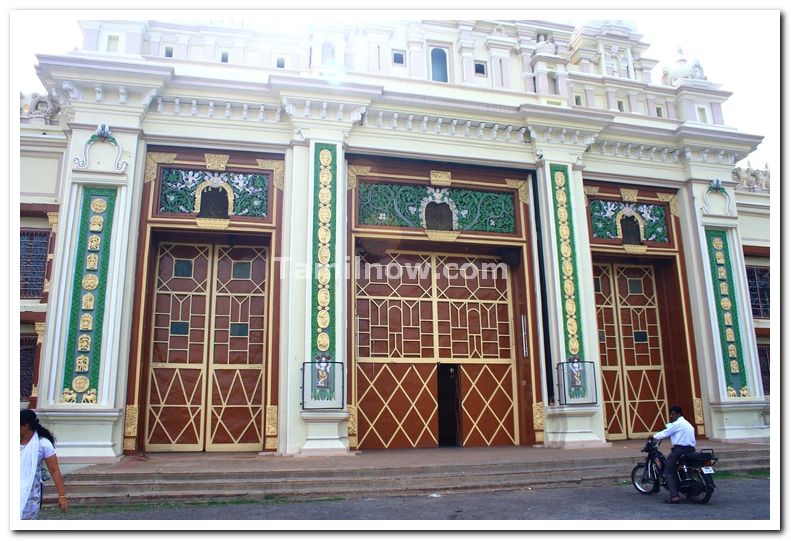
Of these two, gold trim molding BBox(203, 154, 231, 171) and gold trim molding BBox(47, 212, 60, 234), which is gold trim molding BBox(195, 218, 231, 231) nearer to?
gold trim molding BBox(203, 154, 231, 171)

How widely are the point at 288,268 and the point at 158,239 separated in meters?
2.27

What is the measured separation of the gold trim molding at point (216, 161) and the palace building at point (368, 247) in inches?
1.4

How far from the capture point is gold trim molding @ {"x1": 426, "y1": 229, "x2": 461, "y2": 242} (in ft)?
34.9

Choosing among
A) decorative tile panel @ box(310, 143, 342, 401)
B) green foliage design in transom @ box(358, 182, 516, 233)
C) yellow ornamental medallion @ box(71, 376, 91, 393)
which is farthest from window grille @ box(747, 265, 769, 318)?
yellow ornamental medallion @ box(71, 376, 91, 393)

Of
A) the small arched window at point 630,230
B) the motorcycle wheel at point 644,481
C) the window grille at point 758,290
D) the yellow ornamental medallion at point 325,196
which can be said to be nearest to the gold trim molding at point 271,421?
the yellow ornamental medallion at point 325,196

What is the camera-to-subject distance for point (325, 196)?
32.6 feet

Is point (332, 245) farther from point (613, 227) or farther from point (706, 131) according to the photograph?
point (706, 131)

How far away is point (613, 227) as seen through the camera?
461 inches

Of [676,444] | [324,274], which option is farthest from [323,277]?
[676,444]

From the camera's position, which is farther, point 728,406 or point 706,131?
point 706,131

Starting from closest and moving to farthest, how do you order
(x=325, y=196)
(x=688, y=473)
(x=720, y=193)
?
(x=688, y=473) < (x=325, y=196) < (x=720, y=193)

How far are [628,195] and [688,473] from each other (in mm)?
6458

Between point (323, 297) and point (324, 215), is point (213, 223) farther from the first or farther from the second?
point (323, 297)

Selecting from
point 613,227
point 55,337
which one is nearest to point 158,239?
point 55,337
